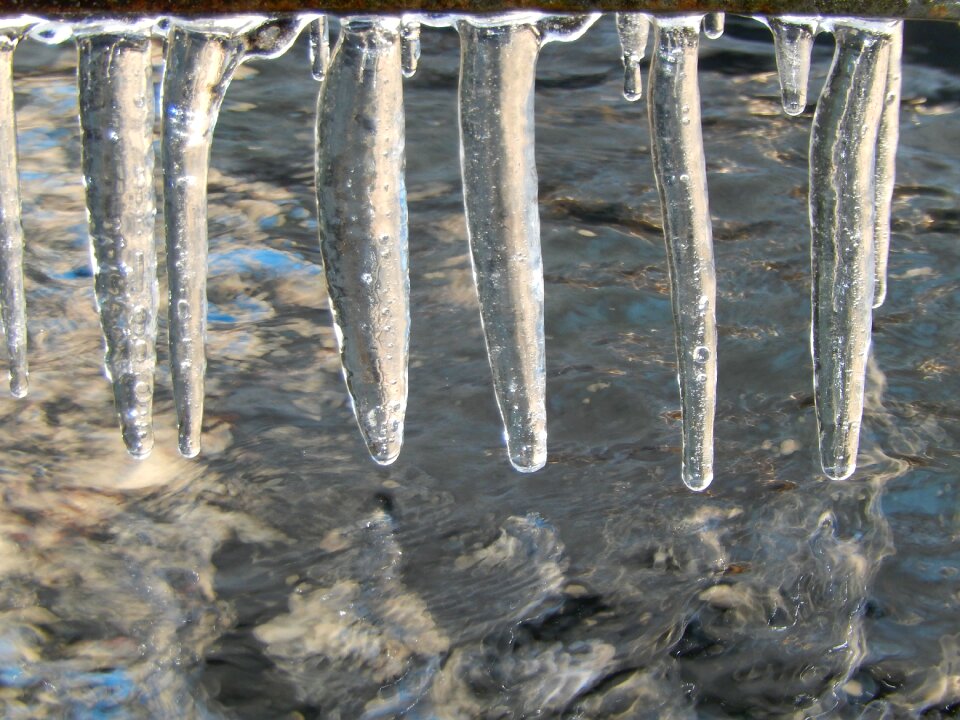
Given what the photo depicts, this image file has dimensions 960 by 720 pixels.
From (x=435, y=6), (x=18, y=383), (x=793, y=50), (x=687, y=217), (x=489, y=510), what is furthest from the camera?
(x=489, y=510)

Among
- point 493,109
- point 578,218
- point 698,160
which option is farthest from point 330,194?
point 578,218

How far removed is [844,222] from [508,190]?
0.42 metres

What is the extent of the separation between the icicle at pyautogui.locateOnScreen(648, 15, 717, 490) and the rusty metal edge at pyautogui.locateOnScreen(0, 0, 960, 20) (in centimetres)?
5

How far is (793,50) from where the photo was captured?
1.36m

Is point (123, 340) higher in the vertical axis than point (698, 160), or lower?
lower

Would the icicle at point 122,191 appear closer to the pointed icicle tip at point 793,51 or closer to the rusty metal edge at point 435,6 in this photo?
the rusty metal edge at point 435,6

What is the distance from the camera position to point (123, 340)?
1.25 m

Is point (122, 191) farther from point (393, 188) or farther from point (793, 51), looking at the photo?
point (793, 51)

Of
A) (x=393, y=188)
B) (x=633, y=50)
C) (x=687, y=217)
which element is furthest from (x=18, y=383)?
(x=633, y=50)

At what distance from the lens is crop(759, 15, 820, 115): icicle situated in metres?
1.21

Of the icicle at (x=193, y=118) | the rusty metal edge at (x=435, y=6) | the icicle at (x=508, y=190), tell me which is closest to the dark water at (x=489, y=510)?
the icicle at (x=508, y=190)

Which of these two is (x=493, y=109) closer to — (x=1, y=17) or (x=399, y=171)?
(x=399, y=171)

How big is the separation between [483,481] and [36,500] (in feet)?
3.40

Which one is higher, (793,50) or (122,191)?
(793,50)
